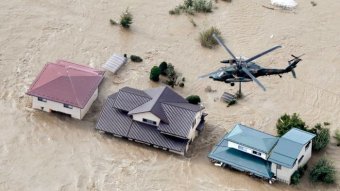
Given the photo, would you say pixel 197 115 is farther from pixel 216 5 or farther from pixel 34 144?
pixel 216 5

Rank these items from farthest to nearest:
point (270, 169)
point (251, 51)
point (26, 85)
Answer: point (251, 51), point (26, 85), point (270, 169)

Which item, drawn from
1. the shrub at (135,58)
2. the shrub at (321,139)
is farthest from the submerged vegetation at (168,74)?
the shrub at (321,139)

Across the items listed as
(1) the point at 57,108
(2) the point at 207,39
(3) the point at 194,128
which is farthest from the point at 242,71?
(1) the point at 57,108

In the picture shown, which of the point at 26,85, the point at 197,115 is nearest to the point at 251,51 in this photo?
the point at 197,115

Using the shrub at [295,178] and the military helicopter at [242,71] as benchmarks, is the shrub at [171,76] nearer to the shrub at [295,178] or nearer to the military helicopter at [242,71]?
the military helicopter at [242,71]

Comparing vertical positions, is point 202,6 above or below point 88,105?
above

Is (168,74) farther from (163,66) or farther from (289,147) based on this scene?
(289,147)

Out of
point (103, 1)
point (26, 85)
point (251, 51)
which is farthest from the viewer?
point (103, 1)
